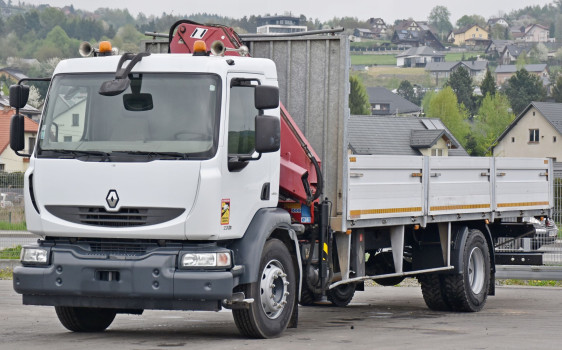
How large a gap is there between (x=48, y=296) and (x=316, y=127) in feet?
11.6

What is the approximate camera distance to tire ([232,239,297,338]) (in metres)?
11.6

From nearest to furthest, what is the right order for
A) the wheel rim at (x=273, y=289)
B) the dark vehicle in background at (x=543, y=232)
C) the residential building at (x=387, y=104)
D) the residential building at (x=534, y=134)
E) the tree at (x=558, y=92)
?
the wheel rim at (x=273, y=289), the dark vehicle in background at (x=543, y=232), the residential building at (x=534, y=134), the tree at (x=558, y=92), the residential building at (x=387, y=104)

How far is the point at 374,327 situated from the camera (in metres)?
13.6

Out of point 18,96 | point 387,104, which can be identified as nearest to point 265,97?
point 18,96

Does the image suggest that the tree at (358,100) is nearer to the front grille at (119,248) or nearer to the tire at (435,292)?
the tire at (435,292)

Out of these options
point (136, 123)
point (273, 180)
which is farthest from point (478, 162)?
point (136, 123)

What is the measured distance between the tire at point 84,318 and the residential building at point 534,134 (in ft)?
287

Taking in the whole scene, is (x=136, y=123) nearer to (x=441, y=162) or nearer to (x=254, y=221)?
(x=254, y=221)

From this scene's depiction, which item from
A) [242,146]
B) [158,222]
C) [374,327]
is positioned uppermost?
[242,146]

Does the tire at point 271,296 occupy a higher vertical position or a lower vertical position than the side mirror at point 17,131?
lower

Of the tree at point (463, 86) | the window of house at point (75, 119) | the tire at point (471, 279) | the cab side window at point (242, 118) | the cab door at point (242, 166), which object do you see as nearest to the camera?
the cab door at point (242, 166)

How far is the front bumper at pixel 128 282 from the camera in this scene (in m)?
11.0

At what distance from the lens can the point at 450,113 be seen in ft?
410

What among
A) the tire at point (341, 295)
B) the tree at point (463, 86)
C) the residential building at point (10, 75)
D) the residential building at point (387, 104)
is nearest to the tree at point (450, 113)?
the tree at point (463, 86)
